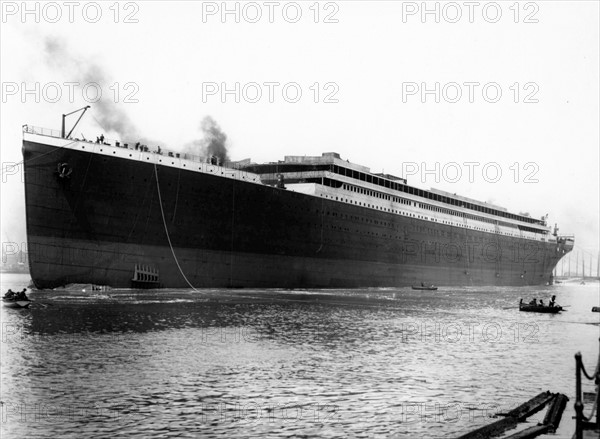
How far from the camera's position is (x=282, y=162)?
46.7 metres

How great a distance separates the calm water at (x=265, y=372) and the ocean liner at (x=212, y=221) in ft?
24.1

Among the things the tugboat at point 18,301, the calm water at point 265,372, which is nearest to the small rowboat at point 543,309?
the calm water at point 265,372

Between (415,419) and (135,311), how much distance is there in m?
16.6

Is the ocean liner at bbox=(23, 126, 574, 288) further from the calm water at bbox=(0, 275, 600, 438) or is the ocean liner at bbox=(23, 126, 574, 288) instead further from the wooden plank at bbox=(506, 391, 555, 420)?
the wooden plank at bbox=(506, 391, 555, 420)

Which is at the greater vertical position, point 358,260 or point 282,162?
point 282,162

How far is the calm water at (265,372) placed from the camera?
8812mm

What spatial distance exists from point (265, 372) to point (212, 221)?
2374 cm

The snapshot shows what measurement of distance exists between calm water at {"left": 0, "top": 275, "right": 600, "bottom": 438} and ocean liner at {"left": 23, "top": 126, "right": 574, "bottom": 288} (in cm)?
736

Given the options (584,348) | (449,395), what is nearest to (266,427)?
(449,395)

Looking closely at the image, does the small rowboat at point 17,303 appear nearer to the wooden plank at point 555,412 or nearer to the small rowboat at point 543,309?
the wooden plank at point 555,412

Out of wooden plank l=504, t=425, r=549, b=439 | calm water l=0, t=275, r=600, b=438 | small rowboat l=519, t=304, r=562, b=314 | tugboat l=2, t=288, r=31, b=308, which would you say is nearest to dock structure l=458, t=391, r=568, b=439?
wooden plank l=504, t=425, r=549, b=439

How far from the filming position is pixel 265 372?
40.9ft

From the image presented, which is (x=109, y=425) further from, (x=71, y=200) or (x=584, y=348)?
(x=71, y=200)

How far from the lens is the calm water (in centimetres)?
881
